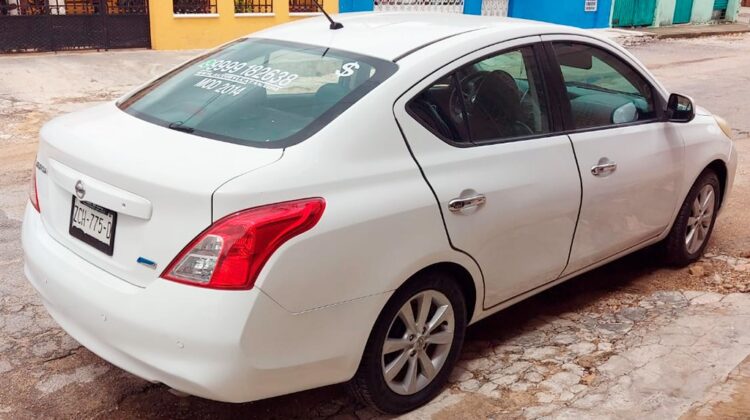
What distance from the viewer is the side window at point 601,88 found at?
12.9 feet

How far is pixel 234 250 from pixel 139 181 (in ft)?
1.48

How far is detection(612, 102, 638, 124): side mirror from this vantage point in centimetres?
416

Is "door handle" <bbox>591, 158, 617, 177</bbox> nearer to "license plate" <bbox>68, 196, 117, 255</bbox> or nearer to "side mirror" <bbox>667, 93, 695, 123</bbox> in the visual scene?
"side mirror" <bbox>667, 93, 695, 123</bbox>

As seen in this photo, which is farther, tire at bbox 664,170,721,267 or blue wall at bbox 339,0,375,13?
blue wall at bbox 339,0,375,13

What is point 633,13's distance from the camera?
72.3 feet

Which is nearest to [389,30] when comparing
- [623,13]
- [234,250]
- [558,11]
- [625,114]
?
[625,114]

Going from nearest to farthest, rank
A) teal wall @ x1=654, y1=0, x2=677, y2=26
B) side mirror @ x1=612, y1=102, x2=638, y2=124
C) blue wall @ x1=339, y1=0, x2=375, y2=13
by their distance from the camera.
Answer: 1. side mirror @ x1=612, y1=102, x2=638, y2=124
2. blue wall @ x1=339, y1=0, x2=375, y2=13
3. teal wall @ x1=654, y1=0, x2=677, y2=26

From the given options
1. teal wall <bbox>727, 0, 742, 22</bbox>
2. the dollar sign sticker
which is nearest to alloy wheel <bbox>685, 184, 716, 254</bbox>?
the dollar sign sticker

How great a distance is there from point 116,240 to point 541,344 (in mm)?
2169

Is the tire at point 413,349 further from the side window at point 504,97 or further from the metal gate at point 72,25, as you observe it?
the metal gate at point 72,25

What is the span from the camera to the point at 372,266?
9.43 feet

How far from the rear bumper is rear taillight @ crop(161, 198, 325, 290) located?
0.04 meters

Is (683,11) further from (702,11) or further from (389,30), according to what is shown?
(389,30)

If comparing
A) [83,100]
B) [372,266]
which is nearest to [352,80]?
[372,266]
